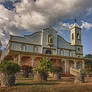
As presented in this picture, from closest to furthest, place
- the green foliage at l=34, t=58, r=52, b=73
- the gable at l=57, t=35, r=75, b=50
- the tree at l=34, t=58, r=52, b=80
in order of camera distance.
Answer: the tree at l=34, t=58, r=52, b=80 < the green foliage at l=34, t=58, r=52, b=73 < the gable at l=57, t=35, r=75, b=50

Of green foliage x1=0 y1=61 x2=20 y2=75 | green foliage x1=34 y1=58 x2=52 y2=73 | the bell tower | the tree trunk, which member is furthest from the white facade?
the tree trunk

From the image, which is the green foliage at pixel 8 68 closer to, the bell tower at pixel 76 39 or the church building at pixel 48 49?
the church building at pixel 48 49

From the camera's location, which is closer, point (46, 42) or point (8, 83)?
point (8, 83)

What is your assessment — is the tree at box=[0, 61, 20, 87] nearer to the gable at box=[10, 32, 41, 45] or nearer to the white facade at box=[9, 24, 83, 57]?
the white facade at box=[9, 24, 83, 57]

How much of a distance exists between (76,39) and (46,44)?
12.2 m

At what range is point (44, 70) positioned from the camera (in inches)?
627

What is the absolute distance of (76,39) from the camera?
41.7 m

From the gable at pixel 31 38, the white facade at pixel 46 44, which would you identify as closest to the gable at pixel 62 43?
the white facade at pixel 46 44

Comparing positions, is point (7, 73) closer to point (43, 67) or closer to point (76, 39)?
point (43, 67)

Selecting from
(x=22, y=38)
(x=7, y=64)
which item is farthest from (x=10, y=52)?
(x=7, y=64)

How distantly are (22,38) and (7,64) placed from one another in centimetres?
2176

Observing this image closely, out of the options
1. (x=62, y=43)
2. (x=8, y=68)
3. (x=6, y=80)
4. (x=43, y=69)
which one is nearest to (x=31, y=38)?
(x=62, y=43)

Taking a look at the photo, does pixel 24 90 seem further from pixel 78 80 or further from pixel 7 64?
pixel 78 80

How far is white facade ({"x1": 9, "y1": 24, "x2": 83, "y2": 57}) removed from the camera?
3188 cm
